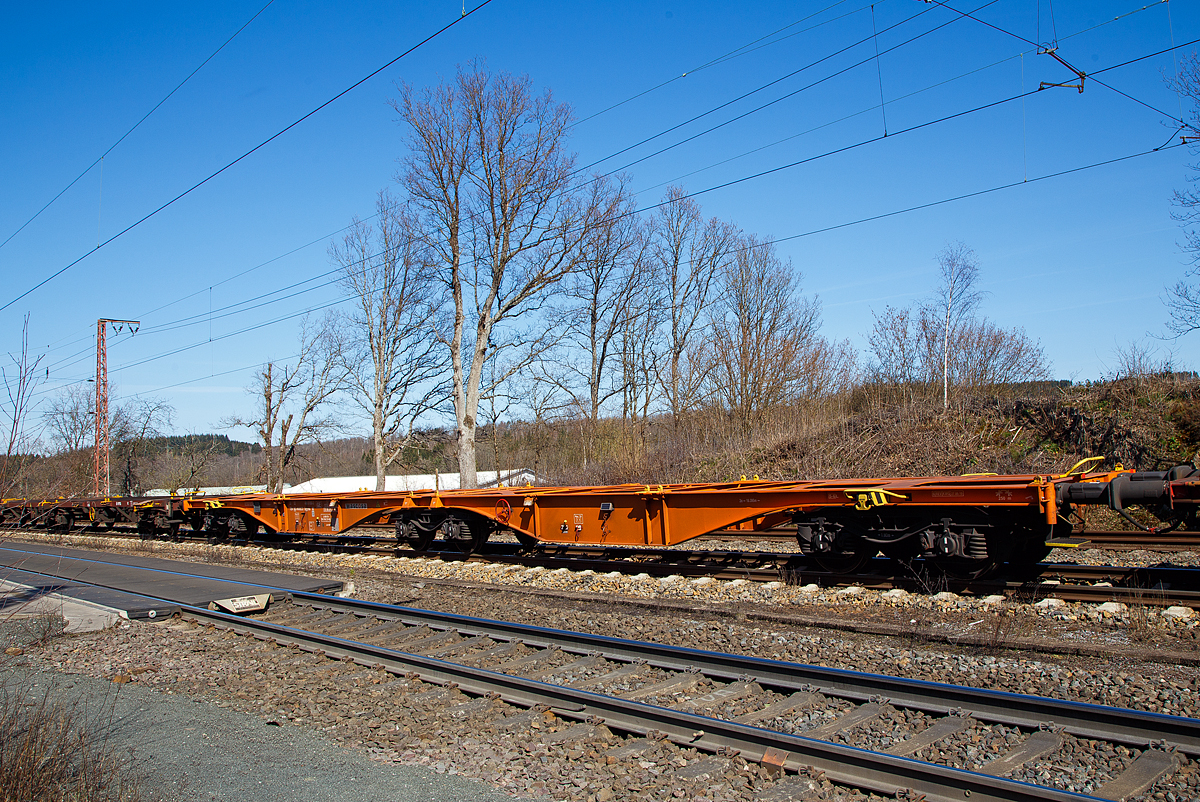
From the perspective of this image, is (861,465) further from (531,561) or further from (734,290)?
(734,290)

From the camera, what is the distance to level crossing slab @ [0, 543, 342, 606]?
10477 mm

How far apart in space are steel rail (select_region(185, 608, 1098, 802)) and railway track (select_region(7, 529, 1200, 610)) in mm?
5092

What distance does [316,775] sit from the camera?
14.9 ft

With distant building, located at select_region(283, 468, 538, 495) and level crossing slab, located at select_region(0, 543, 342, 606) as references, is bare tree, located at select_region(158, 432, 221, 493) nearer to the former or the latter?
distant building, located at select_region(283, 468, 538, 495)

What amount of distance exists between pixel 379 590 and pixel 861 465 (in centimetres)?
1286

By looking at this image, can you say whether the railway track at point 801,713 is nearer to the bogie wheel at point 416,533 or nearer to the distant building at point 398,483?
the bogie wheel at point 416,533

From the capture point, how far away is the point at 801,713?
5199 millimetres

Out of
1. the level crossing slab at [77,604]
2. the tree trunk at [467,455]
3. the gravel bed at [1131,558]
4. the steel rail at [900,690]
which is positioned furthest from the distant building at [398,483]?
the steel rail at [900,690]

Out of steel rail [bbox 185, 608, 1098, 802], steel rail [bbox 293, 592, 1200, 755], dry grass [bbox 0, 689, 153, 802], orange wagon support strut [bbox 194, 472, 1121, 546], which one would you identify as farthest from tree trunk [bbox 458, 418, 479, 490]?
dry grass [bbox 0, 689, 153, 802]

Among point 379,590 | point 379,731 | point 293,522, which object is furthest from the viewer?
point 293,522

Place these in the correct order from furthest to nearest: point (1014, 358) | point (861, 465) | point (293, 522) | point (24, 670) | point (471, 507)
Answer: point (1014, 358), point (861, 465), point (293, 522), point (471, 507), point (24, 670)

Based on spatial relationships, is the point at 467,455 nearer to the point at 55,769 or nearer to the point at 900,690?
the point at 900,690

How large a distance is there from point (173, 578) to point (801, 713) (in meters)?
11.0

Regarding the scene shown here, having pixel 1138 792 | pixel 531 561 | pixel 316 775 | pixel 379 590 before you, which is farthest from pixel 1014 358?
pixel 316 775
